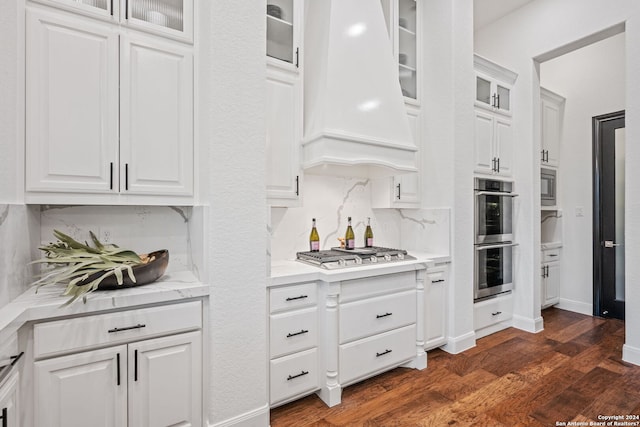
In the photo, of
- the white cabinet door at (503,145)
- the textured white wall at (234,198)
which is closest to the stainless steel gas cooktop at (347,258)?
the textured white wall at (234,198)

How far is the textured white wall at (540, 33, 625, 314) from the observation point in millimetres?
3689

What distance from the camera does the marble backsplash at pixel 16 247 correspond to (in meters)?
1.36

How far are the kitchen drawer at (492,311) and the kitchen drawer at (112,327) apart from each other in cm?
269

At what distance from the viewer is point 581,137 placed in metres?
3.92

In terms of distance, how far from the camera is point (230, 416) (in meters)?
1.74

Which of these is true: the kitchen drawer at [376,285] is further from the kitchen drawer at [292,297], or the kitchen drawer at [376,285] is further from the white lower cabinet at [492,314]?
the white lower cabinet at [492,314]

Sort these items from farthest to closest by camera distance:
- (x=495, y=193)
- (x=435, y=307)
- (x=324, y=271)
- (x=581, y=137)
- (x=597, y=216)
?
(x=581, y=137) < (x=597, y=216) < (x=495, y=193) < (x=435, y=307) < (x=324, y=271)

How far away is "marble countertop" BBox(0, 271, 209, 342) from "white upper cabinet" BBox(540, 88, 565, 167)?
427 centimetres

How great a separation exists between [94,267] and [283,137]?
1372mm

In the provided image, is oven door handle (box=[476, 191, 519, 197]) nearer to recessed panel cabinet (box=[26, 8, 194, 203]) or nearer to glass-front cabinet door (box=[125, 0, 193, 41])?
recessed panel cabinet (box=[26, 8, 194, 203])

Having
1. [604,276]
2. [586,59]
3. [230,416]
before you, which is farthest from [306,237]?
[586,59]

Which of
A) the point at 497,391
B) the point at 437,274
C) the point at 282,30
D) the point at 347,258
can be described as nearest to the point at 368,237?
the point at 437,274

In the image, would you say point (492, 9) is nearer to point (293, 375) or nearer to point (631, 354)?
point (631, 354)

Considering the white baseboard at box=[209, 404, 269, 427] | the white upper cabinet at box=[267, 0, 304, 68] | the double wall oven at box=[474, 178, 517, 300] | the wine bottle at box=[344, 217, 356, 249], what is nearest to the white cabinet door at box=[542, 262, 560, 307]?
the double wall oven at box=[474, 178, 517, 300]
